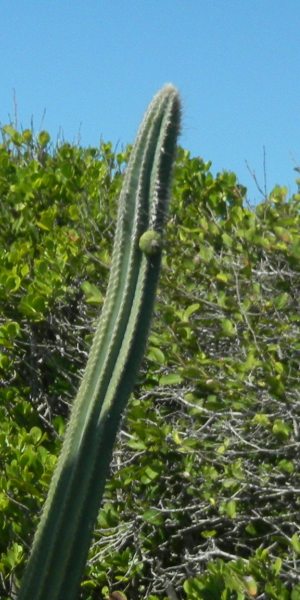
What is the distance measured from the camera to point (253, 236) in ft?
14.2

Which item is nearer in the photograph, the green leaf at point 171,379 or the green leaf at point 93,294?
the green leaf at point 171,379

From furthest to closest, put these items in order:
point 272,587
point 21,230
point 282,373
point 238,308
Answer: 1. point 21,230
2. point 238,308
3. point 282,373
4. point 272,587

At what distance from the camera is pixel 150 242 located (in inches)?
125

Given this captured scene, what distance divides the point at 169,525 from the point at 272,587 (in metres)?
0.77

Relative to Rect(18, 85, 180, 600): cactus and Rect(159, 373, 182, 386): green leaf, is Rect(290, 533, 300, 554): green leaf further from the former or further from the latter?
Rect(18, 85, 180, 600): cactus

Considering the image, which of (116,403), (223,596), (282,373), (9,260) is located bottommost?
(223,596)

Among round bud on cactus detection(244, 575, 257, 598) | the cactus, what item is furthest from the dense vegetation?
the cactus

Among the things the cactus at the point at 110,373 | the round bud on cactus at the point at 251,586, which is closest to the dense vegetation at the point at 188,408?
the round bud on cactus at the point at 251,586

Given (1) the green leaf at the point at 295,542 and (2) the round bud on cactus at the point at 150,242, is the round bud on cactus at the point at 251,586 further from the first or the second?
(2) the round bud on cactus at the point at 150,242

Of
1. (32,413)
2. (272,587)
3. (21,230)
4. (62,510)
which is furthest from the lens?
(21,230)

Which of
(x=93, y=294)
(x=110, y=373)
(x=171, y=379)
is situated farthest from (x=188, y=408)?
(x=110, y=373)

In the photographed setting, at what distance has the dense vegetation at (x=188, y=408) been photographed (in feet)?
13.1

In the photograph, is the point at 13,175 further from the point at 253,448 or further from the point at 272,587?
the point at 272,587

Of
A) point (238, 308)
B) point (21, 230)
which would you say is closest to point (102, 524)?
point (238, 308)
